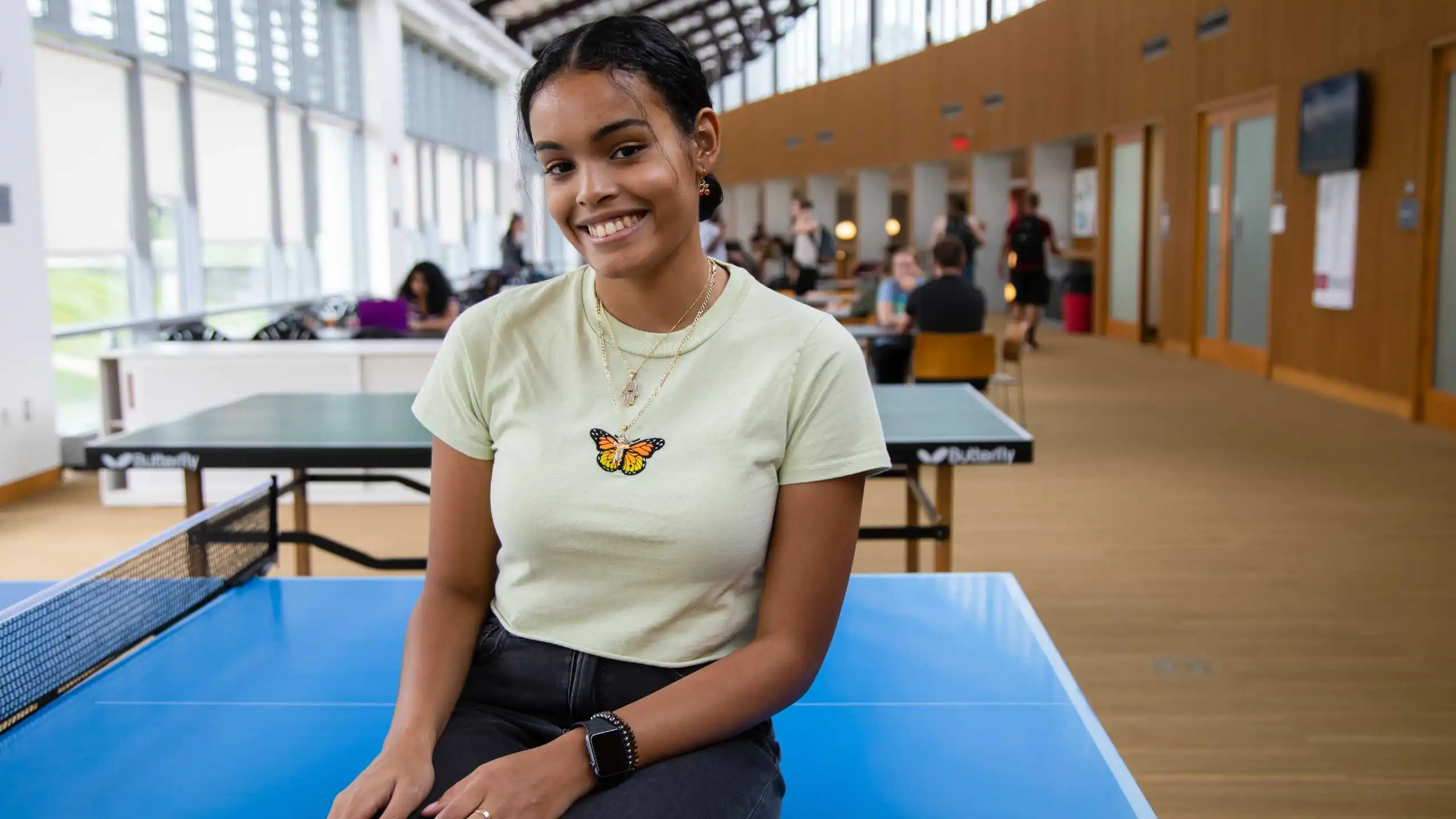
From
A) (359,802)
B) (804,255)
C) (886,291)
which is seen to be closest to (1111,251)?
(804,255)

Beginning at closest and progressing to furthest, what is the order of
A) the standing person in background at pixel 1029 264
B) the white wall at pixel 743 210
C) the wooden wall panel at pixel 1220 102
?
the wooden wall panel at pixel 1220 102
the standing person in background at pixel 1029 264
the white wall at pixel 743 210

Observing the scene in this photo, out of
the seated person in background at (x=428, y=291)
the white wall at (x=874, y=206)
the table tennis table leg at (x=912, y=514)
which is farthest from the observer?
the white wall at (x=874, y=206)

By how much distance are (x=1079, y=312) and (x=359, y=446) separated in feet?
41.4

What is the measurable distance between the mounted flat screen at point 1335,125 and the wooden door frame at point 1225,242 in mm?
685

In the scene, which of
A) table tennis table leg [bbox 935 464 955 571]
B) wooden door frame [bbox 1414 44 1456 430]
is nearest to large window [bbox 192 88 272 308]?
table tennis table leg [bbox 935 464 955 571]

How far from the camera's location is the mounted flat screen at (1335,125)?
27.6ft

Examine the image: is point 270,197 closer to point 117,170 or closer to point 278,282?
point 278,282

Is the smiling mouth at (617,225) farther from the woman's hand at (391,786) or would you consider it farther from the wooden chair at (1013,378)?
the wooden chair at (1013,378)

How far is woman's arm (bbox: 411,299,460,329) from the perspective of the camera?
8.41 meters

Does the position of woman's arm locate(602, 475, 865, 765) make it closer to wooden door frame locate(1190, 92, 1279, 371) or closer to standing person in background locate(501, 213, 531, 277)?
wooden door frame locate(1190, 92, 1279, 371)

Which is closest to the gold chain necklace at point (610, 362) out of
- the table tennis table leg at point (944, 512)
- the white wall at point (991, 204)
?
the table tennis table leg at point (944, 512)

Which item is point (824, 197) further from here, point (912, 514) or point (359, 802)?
point (359, 802)

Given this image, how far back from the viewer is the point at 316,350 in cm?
620

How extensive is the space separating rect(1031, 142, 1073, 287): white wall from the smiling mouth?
48.3ft
